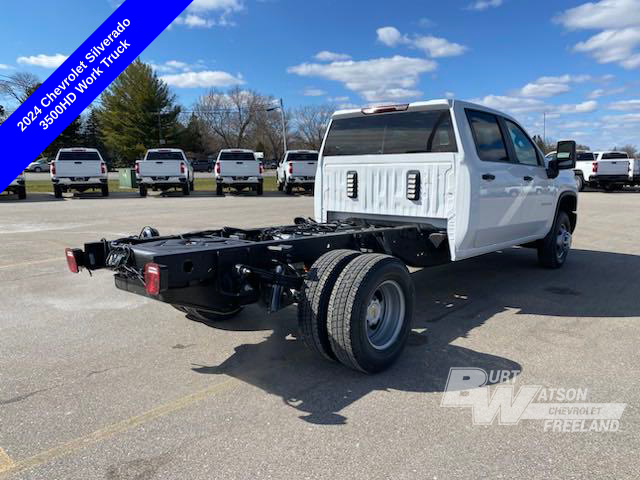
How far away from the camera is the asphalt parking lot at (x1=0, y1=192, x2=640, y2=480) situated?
264 centimetres

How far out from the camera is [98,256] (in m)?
3.88

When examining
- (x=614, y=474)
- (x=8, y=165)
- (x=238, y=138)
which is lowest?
(x=614, y=474)

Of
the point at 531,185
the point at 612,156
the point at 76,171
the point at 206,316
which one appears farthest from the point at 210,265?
the point at 612,156

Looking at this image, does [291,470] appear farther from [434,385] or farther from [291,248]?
[291,248]

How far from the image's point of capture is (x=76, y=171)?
2100 centimetres

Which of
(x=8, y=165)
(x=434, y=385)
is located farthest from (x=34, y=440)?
(x=434, y=385)

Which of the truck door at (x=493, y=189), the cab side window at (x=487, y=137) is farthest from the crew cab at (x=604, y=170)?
the cab side window at (x=487, y=137)

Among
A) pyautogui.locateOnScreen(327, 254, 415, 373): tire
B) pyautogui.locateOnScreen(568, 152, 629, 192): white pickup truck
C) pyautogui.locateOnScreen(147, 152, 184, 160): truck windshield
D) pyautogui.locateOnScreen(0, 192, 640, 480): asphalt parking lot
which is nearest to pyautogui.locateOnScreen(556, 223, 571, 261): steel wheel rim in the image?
pyautogui.locateOnScreen(0, 192, 640, 480): asphalt parking lot

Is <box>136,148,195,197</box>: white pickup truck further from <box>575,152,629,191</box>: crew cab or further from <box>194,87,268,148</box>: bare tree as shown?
<box>194,87,268,148</box>: bare tree

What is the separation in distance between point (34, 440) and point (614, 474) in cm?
316

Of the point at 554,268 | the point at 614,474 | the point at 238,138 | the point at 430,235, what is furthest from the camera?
the point at 238,138

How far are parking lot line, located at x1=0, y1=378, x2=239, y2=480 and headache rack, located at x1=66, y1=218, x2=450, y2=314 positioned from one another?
0.60 metres

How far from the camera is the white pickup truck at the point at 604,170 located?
25188mm

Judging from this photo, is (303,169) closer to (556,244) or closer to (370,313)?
(556,244)
